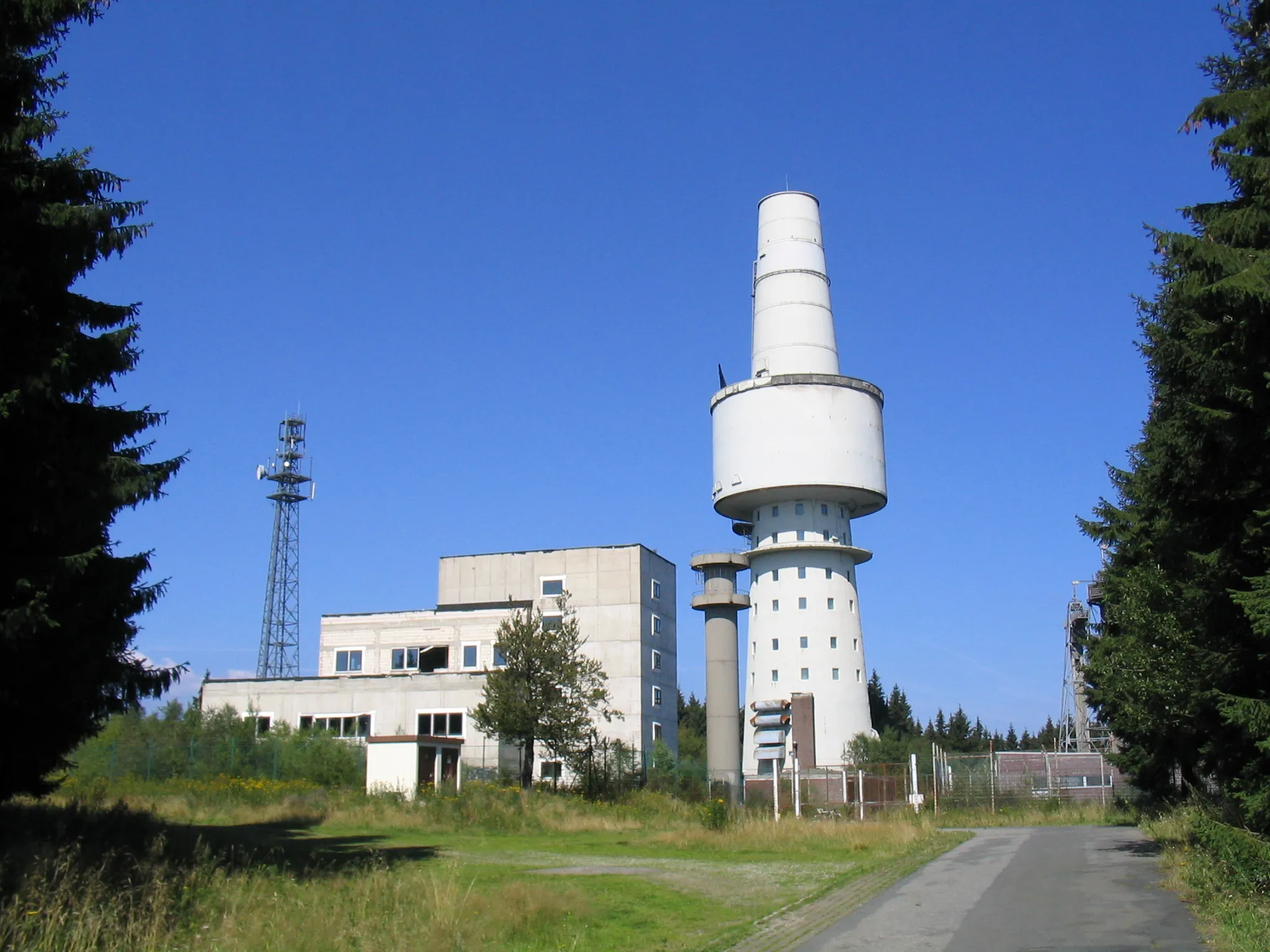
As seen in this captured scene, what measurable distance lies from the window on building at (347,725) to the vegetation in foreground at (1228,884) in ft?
148

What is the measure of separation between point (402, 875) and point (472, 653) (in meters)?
48.3

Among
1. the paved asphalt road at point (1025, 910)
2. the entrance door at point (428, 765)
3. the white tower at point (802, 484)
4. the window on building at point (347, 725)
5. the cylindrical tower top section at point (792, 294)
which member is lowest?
the paved asphalt road at point (1025, 910)

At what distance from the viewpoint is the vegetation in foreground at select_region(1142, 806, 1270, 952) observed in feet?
37.9

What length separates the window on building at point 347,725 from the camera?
188 ft

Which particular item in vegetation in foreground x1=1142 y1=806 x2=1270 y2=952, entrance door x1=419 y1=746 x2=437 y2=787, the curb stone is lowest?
the curb stone

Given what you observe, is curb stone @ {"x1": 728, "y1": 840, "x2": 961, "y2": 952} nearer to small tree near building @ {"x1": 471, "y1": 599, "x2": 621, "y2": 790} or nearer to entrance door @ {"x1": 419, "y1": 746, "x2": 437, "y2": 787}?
small tree near building @ {"x1": 471, "y1": 599, "x2": 621, "y2": 790}

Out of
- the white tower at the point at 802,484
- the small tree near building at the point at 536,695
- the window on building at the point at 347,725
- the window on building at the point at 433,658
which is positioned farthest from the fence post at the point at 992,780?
the window on building at the point at 433,658

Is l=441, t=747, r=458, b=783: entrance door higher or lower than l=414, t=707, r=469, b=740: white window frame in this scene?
lower

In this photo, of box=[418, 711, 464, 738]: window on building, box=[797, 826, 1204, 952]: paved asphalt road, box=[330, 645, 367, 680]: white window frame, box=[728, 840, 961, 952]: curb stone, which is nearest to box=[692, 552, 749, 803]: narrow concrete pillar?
box=[418, 711, 464, 738]: window on building

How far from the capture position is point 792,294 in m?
62.8

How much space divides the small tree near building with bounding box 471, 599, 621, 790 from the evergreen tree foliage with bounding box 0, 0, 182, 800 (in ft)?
86.2

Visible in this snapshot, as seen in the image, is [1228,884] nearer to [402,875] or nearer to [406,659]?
[402,875]

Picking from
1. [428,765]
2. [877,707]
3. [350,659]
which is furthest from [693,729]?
[428,765]

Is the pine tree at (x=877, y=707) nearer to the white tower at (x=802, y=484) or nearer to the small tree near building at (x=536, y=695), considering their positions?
the white tower at (x=802, y=484)
